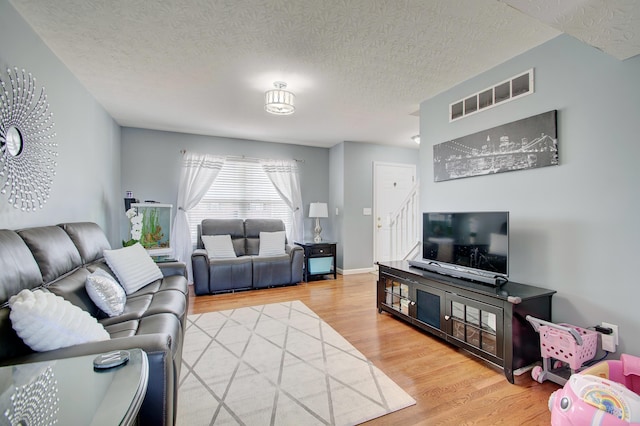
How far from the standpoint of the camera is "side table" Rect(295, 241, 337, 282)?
499cm

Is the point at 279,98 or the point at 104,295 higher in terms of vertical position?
the point at 279,98

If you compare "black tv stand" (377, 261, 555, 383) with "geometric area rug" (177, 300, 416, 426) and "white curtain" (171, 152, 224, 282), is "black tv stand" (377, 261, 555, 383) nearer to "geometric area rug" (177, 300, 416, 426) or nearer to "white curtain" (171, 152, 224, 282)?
"geometric area rug" (177, 300, 416, 426)

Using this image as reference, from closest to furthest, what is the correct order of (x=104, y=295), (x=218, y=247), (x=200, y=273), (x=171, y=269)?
(x=104, y=295) → (x=171, y=269) → (x=200, y=273) → (x=218, y=247)

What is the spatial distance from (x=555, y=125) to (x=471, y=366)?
1.99 metres

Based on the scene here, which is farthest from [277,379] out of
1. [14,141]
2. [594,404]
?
[14,141]

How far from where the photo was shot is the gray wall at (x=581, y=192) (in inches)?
71.7

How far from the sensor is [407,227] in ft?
13.9

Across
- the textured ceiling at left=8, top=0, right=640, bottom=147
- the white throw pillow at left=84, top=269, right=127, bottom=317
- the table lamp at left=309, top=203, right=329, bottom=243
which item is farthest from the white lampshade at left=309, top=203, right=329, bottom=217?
the white throw pillow at left=84, top=269, right=127, bottom=317

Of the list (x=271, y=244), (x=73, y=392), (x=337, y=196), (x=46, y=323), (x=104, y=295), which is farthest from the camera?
(x=337, y=196)

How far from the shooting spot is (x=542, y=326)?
1968 millimetres

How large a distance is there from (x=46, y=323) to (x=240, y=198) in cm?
412

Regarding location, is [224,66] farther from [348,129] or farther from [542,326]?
[542,326]

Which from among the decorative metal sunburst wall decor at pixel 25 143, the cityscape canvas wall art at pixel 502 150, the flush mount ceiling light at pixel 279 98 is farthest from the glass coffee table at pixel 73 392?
the cityscape canvas wall art at pixel 502 150

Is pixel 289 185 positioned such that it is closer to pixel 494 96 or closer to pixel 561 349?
pixel 494 96
